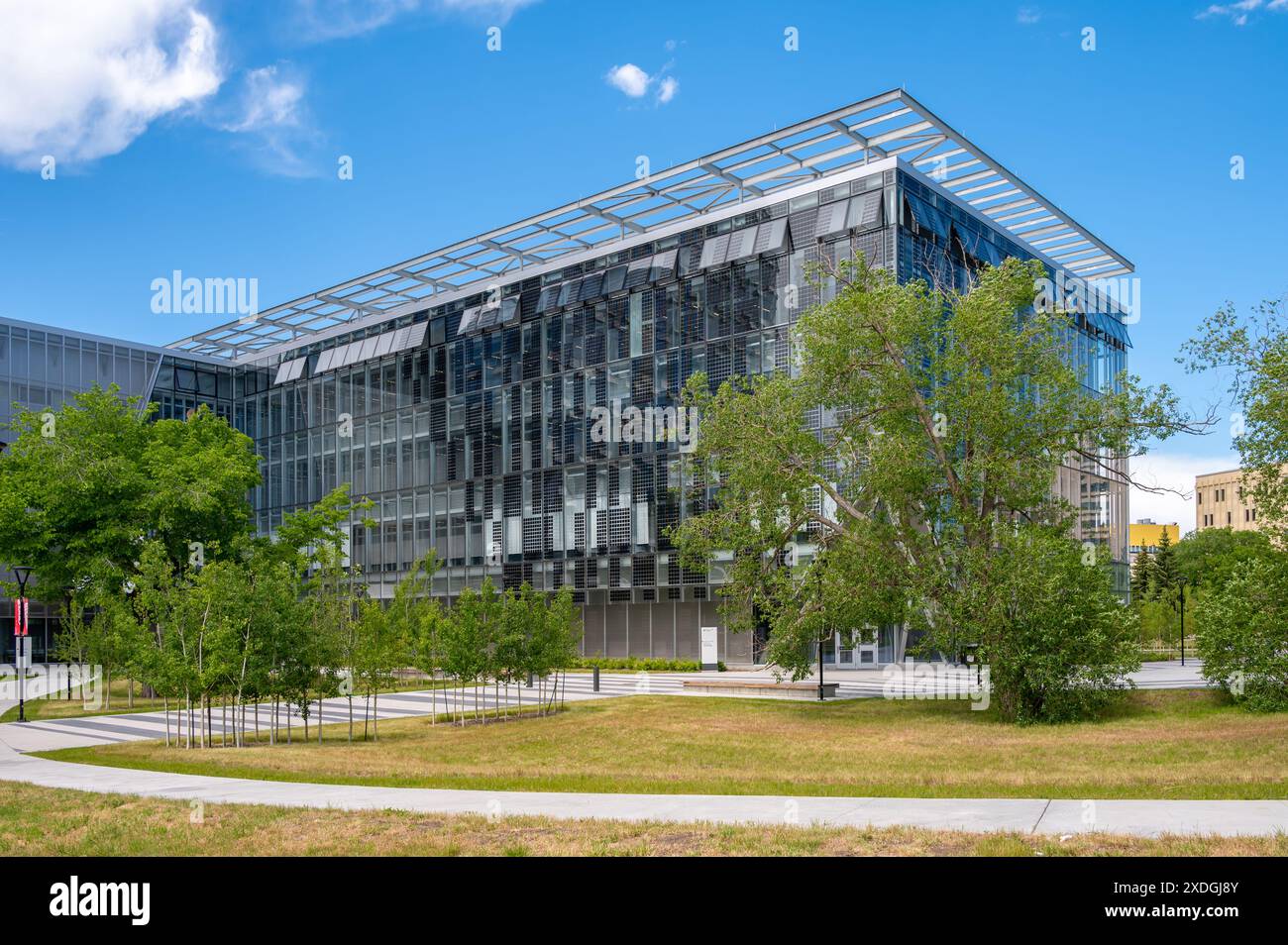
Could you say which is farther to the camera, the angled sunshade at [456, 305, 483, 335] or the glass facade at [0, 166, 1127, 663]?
the angled sunshade at [456, 305, 483, 335]

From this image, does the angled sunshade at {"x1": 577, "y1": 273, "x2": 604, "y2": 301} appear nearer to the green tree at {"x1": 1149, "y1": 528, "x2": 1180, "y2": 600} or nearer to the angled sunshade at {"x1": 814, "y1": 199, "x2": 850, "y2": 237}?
the angled sunshade at {"x1": 814, "y1": 199, "x2": 850, "y2": 237}

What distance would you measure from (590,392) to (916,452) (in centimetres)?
3175

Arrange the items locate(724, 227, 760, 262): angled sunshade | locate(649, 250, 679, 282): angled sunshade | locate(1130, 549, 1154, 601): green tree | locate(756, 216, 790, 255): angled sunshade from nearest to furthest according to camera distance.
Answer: locate(756, 216, 790, 255): angled sunshade → locate(724, 227, 760, 262): angled sunshade → locate(649, 250, 679, 282): angled sunshade → locate(1130, 549, 1154, 601): green tree

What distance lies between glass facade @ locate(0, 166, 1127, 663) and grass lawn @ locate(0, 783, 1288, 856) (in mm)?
35067

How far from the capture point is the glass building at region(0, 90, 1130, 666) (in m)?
48.8

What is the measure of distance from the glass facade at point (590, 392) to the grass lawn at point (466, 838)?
35.1m

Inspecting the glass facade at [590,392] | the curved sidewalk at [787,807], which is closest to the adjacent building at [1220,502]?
the glass facade at [590,392]

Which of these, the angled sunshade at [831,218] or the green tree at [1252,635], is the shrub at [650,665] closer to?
the angled sunshade at [831,218]

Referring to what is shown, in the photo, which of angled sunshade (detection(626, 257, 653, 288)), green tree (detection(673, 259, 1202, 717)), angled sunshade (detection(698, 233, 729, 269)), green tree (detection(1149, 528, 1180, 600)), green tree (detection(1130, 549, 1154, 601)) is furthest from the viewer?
green tree (detection(1130, 549, 1154, 601))

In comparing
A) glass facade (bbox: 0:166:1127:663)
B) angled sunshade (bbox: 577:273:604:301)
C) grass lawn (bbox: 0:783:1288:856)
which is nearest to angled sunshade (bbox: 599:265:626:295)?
glass facade (bbox: 0:166:1127:663)

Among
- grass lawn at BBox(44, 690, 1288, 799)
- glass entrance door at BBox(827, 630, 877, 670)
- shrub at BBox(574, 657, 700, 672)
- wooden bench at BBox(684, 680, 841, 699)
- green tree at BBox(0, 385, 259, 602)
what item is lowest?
shrub at BBox(574, 657, 700, 672)

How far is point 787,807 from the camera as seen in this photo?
12.4 metres

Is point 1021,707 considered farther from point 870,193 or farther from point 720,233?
point 720,233
